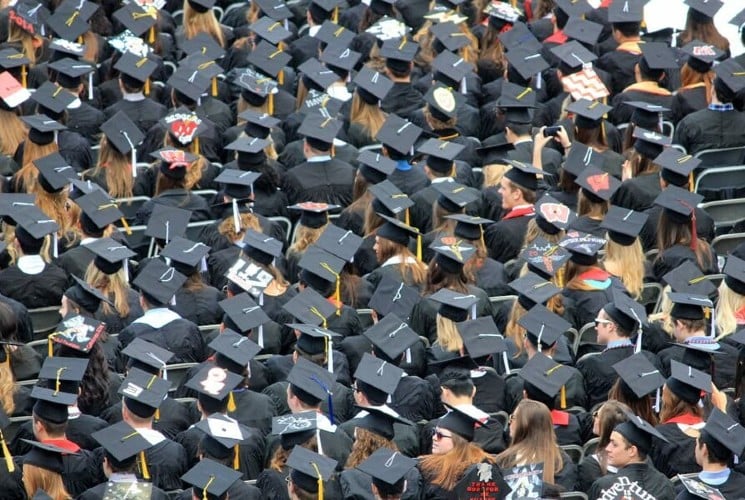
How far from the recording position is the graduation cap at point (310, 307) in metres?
11.6

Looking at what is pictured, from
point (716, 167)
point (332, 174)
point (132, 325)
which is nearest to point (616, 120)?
point (716, 167)

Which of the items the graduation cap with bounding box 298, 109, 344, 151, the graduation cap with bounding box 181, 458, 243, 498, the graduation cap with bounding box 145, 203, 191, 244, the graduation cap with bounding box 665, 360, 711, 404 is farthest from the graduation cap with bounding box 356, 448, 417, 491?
the graduation cap with bounding box 298, 109, 344, 151

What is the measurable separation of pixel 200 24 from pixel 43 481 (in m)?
5.88

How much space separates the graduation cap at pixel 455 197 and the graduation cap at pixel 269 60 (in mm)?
2588

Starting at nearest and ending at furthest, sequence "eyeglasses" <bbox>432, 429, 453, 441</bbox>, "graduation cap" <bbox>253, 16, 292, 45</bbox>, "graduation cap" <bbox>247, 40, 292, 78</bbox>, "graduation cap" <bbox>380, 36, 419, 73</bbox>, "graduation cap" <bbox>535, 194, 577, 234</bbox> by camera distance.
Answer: "eyeglasses" <bbox>432, 429, 453, 441</bbox>, "graduation cap" <bbox>535, 194, 577, 234</bbox>, "graduation cap" <bbox>380, 36, 419, 73</bbox>, "graduation cap" <bbox>247, 40, 292, 78</bbox>, "graduation cap" <bbox>253, 16, 292, 45</bbox>

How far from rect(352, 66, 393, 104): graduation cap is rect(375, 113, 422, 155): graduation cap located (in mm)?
559

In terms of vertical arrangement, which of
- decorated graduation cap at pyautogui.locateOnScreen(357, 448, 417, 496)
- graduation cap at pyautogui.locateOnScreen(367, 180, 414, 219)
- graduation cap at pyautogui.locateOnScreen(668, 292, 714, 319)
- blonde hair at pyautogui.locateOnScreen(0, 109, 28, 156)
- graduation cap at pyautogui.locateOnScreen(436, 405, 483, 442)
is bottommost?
blonde hair at pyautogui.locateOnScreen(0, 109, 28, 156)

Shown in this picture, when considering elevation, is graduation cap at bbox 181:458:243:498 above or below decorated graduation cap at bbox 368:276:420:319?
above

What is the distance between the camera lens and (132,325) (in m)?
11.8

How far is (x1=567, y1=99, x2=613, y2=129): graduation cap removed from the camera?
43.6 feet

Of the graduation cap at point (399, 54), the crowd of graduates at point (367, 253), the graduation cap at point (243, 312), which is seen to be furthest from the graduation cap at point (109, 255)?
the graduation cap at point (399, 54)

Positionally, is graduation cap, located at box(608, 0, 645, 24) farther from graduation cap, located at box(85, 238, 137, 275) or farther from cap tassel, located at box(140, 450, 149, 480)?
cap tassel, located at box(140, 450, 149, 480)

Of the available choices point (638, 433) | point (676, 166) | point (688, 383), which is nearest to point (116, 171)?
point (676, 166)

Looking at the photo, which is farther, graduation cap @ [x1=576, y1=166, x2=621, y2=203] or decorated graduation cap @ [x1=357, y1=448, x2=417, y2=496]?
graduation cap @ [x1=576, y1=166, x2=621, y2=203]
